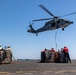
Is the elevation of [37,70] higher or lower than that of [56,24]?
lower

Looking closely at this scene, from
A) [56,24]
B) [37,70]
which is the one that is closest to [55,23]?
[56,24]

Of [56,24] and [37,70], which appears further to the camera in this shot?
[56,24]

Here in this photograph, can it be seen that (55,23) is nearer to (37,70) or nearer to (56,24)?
(56,24)

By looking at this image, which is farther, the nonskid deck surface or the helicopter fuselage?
the helicopter fuselage

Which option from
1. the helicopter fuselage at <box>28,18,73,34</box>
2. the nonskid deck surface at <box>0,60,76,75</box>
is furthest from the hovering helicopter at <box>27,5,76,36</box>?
the nonskid deck surface at <box>0,60,76,75</box>

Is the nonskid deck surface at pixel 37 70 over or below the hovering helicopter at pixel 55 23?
below

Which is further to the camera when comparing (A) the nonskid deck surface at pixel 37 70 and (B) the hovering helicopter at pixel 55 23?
(B) the hovering helicopter at pixel 55 23

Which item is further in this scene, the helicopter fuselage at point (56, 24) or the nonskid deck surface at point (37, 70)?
the helicopter fuselage at point (56, 24)

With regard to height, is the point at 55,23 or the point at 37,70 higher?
the point at 55,23

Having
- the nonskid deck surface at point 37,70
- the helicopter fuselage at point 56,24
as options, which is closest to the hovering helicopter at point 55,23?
the helicopter fuselage at point 56,24

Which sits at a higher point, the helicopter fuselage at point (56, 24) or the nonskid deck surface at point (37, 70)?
the helicopter fuselage at point (56, 24)

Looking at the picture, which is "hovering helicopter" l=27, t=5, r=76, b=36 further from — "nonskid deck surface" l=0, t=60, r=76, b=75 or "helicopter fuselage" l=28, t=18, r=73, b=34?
"nonskid deck surface" l=0, t=60, r=76, b=75

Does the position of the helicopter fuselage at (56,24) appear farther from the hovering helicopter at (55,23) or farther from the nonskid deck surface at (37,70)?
the nonskid deck surface at (37,70)

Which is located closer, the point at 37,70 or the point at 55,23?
the point at 37,70
